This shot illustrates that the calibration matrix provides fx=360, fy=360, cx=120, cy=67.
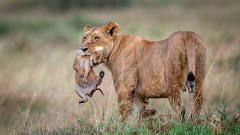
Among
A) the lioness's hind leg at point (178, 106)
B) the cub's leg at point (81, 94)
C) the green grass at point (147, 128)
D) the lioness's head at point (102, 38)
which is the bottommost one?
the green grass at point (147, 128)

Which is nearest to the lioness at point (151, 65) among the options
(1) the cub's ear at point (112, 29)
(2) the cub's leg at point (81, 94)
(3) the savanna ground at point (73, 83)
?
(1) the cub's ear at point (112, 29)

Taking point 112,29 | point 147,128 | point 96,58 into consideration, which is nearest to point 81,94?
point 96,58

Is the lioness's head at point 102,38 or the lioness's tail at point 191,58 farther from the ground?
the lioness's head at point 102,38

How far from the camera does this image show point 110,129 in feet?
14.3

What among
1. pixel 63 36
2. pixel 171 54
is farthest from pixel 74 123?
pixel 63 36

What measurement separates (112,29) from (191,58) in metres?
1.50

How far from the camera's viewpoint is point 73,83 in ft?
30.9

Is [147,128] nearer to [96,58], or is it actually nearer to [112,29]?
[96,58]

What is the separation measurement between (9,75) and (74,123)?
23.4ft

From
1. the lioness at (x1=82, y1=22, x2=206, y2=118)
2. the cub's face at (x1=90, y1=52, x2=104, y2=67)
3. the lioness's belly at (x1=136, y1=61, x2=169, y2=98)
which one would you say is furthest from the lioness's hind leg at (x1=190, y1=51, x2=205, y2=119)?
the cub's face at (x1=90, y1=52, x2=104, y2=67)

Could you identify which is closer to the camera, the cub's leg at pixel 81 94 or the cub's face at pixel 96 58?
the cub's leg at pixel 81 94

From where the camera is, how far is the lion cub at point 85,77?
4.78 meters

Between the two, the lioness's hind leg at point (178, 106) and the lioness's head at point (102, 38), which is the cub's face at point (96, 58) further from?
the lioness's hind leg at point (178, 106)

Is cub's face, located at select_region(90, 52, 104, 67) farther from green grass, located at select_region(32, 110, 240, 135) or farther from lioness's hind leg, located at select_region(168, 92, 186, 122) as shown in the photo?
lioness's hind leg, located at select_region(168, 92, 186, 122)
